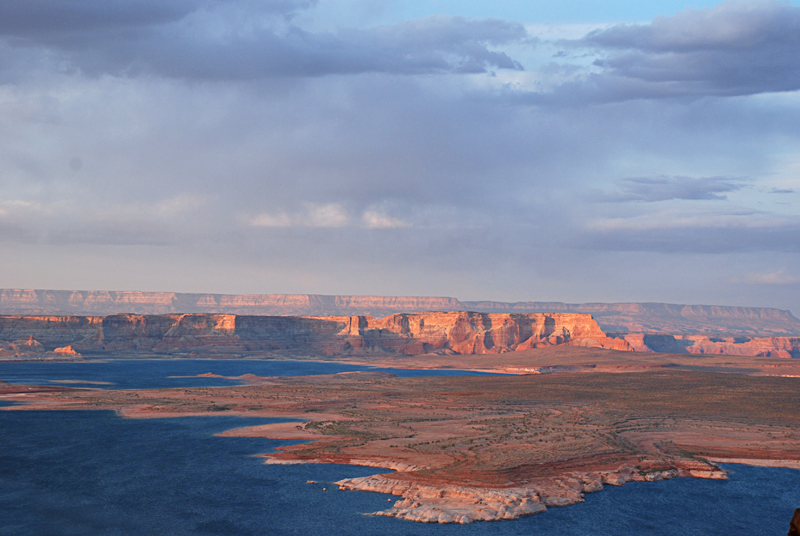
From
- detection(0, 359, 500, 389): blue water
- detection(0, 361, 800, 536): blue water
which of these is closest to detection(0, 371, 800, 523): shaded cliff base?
detection(0, 361, 800, 536): blue water

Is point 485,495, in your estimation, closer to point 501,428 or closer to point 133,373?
point 501,428

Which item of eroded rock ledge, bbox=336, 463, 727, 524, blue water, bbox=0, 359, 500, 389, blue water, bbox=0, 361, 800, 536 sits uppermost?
eroded rock ledge, bbox=336, 463, 727, 524

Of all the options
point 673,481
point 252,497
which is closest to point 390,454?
point 252,497

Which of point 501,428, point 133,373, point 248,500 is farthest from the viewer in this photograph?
point 133,373

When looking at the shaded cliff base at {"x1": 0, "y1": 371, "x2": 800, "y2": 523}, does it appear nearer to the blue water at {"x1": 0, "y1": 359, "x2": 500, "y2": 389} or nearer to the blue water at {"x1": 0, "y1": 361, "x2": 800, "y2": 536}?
the blue water at {"x1": 0, "y1": 361, "x2": 800, "y2": 536}

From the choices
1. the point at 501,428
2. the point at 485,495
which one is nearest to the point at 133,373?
the point at 501,428

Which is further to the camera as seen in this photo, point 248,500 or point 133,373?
point 133,373
